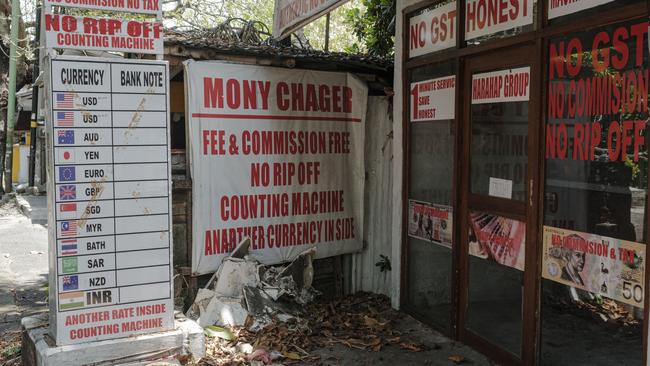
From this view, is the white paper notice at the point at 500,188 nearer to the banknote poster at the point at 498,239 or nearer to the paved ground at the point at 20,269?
the banknote poster at the point at 498,239

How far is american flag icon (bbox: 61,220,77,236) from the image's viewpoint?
446 cm

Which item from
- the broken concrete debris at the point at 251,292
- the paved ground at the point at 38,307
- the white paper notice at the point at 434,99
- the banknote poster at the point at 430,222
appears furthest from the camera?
the broken concrete debris at the point at 251,292

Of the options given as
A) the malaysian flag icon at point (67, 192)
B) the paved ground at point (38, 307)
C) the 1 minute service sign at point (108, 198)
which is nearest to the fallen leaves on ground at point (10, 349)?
the paved ground at point (38, 307)

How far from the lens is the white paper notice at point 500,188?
4703 millimetres

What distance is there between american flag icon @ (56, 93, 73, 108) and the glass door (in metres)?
3.19

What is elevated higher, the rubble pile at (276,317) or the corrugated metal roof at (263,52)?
the corrugated metal roof at (263,52)

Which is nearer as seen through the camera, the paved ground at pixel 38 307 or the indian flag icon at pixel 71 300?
the indian flag icon at pixel 71 300

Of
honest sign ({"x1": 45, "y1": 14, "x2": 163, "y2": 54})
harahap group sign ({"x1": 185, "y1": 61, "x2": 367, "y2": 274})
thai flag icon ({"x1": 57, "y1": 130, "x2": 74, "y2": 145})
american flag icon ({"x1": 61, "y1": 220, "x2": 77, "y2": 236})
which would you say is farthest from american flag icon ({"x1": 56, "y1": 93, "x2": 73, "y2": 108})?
harahap group sign ({"x1": 185, "y1": 61, "x2": 367, "y2": 274})

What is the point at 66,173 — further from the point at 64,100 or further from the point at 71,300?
the point at 71,300

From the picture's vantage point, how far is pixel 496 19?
15.9 feet

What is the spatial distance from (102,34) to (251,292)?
2.86m

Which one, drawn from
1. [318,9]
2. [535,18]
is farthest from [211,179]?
[535,18]

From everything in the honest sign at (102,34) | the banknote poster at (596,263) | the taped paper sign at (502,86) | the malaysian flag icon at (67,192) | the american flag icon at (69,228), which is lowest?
the banknote poster at (596,263)

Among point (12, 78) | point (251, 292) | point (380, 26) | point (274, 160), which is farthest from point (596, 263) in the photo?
point (12, 78)
